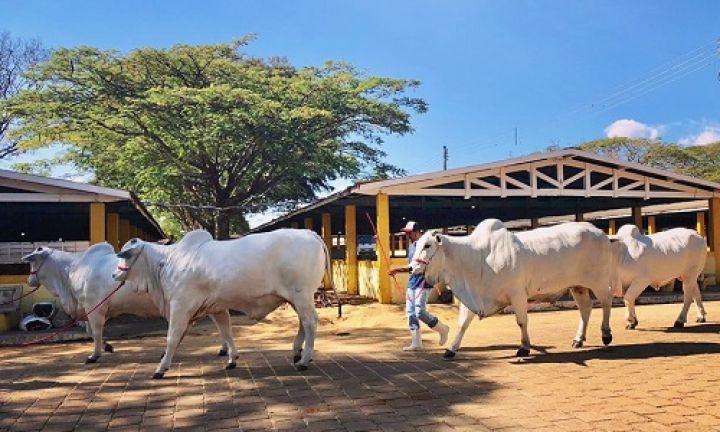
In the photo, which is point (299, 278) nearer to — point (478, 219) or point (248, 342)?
point (248, 342)

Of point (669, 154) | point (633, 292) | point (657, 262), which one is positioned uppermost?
point (669, 154)

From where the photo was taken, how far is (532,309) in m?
14.8

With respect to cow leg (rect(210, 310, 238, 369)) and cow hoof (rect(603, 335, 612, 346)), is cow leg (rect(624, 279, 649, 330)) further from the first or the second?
cow leg (rect(210, 310, 238, 369))

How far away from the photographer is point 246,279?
6883mm

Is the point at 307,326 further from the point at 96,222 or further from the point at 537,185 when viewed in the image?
the point at 537,185

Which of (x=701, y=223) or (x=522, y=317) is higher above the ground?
(x=701, y=223)

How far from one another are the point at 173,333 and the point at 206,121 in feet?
49.1

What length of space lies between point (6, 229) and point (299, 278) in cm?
1903

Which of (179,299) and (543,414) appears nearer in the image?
(543,414)

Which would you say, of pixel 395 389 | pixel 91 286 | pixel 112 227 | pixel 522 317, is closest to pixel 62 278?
pixel 91 286

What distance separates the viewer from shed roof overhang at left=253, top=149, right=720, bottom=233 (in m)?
15.9

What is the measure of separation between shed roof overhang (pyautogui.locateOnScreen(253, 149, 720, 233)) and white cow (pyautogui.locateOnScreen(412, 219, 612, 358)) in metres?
7.39

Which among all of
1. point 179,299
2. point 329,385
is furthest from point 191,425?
point 179,299

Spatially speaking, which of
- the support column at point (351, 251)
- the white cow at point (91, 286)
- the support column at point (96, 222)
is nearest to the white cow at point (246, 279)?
the white cow at point (91, 286)
